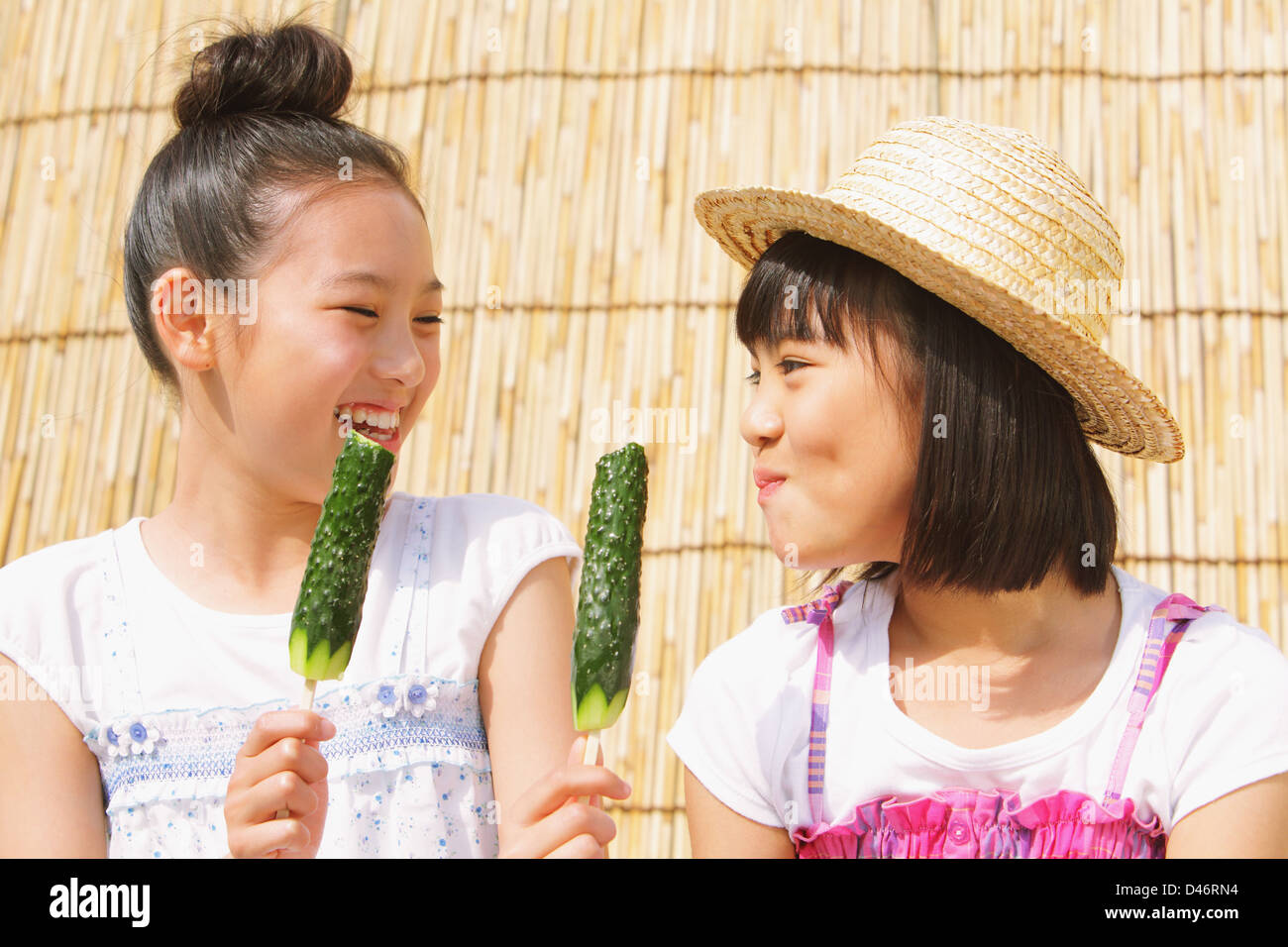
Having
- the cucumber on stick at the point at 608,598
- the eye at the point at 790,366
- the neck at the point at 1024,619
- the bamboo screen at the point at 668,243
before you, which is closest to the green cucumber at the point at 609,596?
the cucumber on stick at the point at 608,598

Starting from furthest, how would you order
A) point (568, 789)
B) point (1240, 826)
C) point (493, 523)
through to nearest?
point (493, 523)
point (1240, 826)
point (568, 789)

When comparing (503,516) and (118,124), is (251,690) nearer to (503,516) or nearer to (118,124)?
(503,516)

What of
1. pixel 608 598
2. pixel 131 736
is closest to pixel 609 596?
pixel 608 598

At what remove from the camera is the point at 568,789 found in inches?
59.1

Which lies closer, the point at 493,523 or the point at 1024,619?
the point at 1024,619

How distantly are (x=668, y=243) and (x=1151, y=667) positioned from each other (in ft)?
5.74

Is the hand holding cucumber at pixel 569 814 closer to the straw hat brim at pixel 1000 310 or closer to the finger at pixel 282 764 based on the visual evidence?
the finger at pixel 282 764

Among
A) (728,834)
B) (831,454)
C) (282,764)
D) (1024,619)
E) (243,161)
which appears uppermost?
(243,161)

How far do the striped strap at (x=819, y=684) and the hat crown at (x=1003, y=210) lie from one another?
62cm

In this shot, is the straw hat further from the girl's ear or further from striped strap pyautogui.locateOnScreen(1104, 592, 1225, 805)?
the girl's ear

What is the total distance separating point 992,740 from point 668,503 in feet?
4.36

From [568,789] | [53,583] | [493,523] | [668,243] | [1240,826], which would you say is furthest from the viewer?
[668,243]

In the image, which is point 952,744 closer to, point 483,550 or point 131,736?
point 483,550

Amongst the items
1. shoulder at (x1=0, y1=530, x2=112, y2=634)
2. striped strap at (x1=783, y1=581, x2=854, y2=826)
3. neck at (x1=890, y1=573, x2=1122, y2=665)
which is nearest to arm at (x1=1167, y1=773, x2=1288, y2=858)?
neck at (x1=890, y1=573, x2=1122, y2=665)
